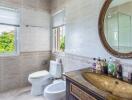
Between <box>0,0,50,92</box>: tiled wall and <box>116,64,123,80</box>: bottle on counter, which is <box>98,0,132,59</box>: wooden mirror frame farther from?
<box>0,0,50,92</box>: tiled wall

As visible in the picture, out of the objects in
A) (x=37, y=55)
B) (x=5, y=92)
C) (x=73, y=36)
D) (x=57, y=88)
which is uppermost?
(x=73, y=36)

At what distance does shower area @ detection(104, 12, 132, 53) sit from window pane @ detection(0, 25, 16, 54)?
7.81ft

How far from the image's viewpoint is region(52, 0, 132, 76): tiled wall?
184 centimetres

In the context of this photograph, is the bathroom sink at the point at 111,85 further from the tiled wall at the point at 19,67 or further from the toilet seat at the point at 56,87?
the tiled wall at the point at 19,67

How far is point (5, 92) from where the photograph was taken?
290cm

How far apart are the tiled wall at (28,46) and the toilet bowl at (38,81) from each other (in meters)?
0.55

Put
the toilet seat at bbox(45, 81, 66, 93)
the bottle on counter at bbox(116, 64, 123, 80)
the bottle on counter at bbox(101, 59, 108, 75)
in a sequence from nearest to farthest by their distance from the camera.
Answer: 1. the bottle on counter at bbox(116, 64, 123, 80)
2. the bottle on counter at bbox(101, 59, 108, 75)
3. the toilet seat at bbox(45, 81, 66, 93)

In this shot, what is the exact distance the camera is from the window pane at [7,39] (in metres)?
2.93

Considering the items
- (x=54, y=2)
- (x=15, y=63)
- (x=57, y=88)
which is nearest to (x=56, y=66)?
(x=57, y=88)

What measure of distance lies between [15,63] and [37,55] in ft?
1.99

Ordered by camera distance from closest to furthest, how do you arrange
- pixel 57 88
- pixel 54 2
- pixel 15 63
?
pixel 57 88 < pixel 15 63 < pixel 54 2

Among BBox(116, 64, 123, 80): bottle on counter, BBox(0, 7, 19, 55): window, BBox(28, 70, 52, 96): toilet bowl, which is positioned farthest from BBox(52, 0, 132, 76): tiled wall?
BBox(0, 7, 19, 55): window

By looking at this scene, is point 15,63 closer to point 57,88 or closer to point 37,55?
point 37,55

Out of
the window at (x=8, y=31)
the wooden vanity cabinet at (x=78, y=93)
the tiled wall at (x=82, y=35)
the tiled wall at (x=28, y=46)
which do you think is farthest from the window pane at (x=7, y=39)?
the wooden vanity cabinet at (x=78, y=93)
